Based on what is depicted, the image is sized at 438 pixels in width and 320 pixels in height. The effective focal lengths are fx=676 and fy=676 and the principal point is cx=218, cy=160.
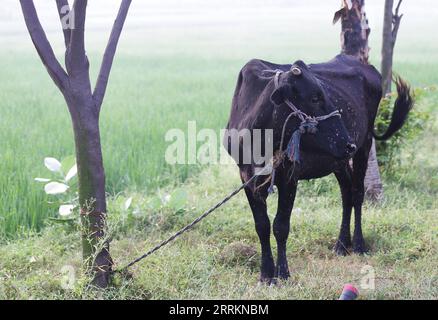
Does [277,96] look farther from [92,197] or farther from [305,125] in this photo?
[92,197]

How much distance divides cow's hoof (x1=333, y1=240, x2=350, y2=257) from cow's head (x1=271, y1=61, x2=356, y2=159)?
4.08 feet

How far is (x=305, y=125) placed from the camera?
3992mm

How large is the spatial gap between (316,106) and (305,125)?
15 cm

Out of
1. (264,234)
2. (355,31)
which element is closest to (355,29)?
(355,31)

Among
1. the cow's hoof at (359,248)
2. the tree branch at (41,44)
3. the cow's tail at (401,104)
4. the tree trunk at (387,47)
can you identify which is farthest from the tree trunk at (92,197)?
the tree trunk at (387,47)

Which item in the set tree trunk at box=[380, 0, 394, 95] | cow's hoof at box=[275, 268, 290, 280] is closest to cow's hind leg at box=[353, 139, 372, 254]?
cow's hoof at box=[275, 268, 290, 280]

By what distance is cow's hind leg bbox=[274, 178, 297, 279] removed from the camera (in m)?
4.33

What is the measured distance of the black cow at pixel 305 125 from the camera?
13.3 feet

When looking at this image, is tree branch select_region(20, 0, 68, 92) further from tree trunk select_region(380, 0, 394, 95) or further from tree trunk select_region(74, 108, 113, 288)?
tree trunk select_region(380, 0, 394, 95)

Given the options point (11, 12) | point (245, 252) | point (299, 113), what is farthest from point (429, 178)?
point (11, 12)

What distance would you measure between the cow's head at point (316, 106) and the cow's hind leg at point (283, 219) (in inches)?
15.3

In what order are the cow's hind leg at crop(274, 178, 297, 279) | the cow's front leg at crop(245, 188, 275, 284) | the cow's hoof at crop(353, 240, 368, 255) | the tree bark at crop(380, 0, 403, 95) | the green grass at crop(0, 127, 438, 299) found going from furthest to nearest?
1. the tree bark at crop(380, 0, 403, 95)
2. the cow's hoof at crop(353, 240, 368, 255)
3. the cow's front leg at crop(245, 188, 275, 284)
4. the cow's hind leg at crop(274, 178, 297, 279)
5. the green grass at crop(0, 127, 438, 299)
